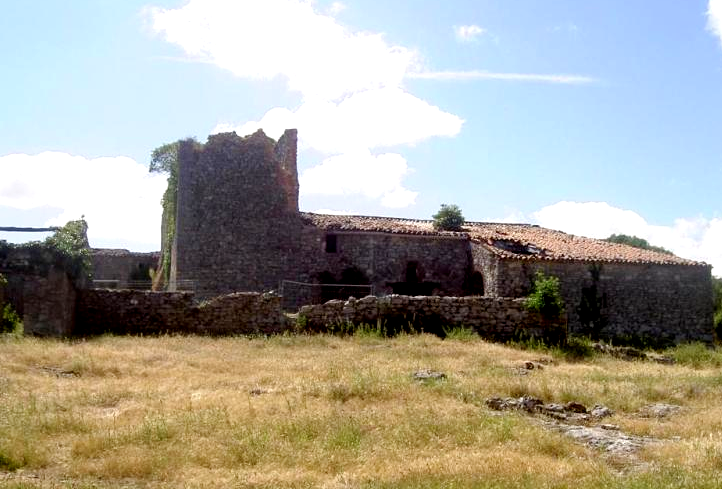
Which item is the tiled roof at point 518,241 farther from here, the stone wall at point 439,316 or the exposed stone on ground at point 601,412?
the exposed stone on ground at point 601,412

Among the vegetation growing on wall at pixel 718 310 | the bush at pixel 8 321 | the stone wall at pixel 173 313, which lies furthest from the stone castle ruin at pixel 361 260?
the vegetation growing on wall at pixel 718 310

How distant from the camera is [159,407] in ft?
36.6

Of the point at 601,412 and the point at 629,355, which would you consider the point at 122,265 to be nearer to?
the point at 629,355

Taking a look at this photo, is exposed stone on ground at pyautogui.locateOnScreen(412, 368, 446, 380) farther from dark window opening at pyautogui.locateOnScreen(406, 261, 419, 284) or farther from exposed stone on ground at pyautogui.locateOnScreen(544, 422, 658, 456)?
dark window opening at pyautogui.locateOnScreen(406, 261, 419, 284)

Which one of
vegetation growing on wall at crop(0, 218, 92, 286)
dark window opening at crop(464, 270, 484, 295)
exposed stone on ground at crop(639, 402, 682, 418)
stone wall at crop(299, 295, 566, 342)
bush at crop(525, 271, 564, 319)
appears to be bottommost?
exposed stone on ground at crop(639, 402, 682, 418)

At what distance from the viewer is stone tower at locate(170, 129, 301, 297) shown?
27.4 meters

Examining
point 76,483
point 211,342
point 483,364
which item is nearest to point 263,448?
point 76,483

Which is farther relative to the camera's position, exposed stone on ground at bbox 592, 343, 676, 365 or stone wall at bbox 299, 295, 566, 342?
stone wall at bbox 299, 295, 566, 342

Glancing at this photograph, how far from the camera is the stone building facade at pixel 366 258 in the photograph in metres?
26.5

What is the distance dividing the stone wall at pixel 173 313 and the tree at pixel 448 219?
36.5 feet

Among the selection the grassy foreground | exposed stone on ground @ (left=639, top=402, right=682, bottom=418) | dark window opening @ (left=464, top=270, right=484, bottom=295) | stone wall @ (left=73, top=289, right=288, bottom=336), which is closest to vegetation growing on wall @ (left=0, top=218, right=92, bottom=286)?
stone wall @ (left=73, top=289, right=288, bottom=336)

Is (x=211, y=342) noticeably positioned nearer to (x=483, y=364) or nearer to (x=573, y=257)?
(x=483, y=364)

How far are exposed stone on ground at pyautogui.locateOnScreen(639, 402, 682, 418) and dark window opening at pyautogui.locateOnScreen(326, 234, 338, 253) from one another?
1715cm

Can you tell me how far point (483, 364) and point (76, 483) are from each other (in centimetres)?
1039
